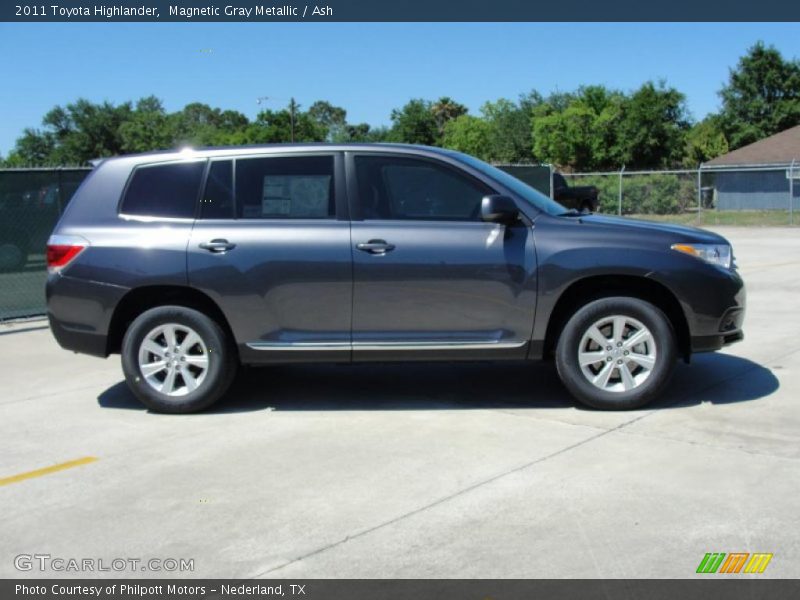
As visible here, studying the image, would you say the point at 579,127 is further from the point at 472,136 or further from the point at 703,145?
the point at 472,136

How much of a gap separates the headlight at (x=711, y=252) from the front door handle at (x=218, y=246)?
314 centimetres

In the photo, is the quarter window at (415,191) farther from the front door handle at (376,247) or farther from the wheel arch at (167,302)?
the wheel arch at (167,302)

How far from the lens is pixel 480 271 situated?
6.07m

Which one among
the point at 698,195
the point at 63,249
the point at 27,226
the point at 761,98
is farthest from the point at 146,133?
the point at 63,249

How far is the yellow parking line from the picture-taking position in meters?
5.07

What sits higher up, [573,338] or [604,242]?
[604,242]

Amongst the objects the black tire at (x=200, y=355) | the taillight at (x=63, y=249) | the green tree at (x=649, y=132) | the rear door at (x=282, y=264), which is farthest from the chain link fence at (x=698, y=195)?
the taillight at (x=63, y=249)

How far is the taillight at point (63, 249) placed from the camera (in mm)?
6412

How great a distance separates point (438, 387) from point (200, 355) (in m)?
1.94

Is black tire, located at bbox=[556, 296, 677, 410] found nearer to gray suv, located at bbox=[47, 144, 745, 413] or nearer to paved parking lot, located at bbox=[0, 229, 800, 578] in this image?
gray suv, located at bbox=[47, 144, 745, 413]

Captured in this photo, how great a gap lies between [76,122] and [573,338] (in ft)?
300

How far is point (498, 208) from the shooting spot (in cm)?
595

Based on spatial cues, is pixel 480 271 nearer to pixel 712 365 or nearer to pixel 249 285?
pixel 249 285
